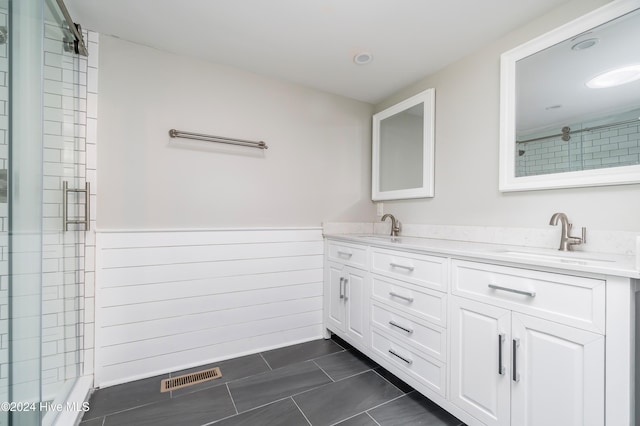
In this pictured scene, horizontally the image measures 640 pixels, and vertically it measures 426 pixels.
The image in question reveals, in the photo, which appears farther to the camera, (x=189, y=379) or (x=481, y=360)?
(x=189, y=379)

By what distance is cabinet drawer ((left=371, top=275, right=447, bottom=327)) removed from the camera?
1472 millimetres

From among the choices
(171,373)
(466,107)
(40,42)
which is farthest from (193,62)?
(171,373)

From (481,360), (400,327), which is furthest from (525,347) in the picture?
(400,327)

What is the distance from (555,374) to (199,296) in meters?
1.99

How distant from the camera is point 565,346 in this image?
1.02 m

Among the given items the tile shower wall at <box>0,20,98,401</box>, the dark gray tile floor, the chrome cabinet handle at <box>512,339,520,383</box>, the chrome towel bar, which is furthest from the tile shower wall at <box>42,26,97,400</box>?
the chrome cabinet handle at <box>512,339,520,383</box>

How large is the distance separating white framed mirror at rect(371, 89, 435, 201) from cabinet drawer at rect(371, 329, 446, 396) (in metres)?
1.13

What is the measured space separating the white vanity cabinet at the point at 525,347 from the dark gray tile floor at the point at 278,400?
376 mm

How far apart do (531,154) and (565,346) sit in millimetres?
1045

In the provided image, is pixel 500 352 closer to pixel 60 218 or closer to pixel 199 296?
pixel 199 296

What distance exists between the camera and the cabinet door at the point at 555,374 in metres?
0.95

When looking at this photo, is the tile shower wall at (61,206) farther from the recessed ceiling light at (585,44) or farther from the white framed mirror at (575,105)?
the recessed ceiling light at (585,44)

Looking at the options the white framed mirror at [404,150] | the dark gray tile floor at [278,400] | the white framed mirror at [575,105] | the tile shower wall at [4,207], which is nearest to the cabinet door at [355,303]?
the dark gray tile floor at [278,400]

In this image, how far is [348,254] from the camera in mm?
2182
